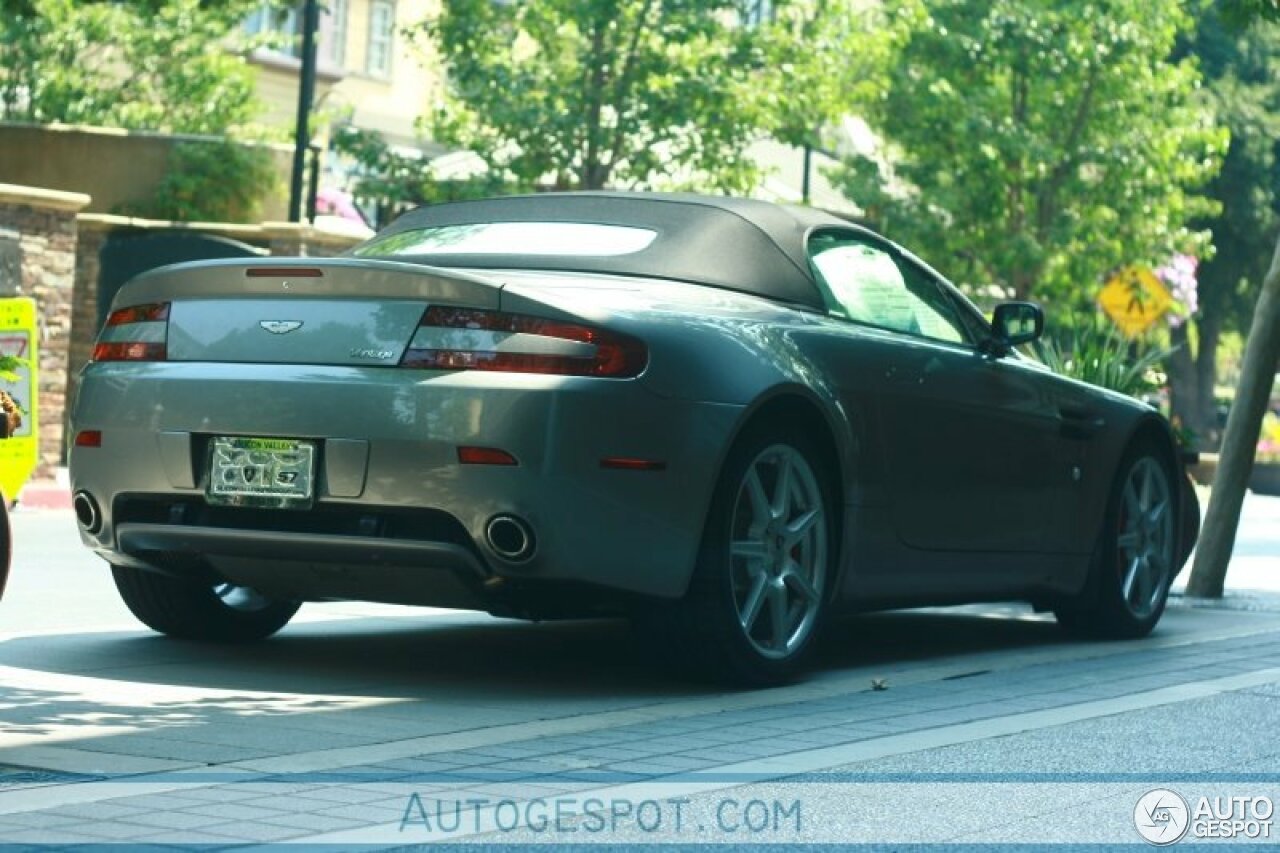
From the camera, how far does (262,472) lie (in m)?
7.33

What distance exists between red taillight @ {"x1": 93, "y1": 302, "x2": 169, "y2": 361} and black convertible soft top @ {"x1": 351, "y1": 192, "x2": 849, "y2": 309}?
908 mm

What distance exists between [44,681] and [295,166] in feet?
62.7

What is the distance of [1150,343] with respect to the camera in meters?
35.7

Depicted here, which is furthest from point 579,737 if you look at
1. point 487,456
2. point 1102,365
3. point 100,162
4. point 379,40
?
point 379,40

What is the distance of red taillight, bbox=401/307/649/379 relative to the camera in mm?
7109

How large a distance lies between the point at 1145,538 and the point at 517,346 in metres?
3.83

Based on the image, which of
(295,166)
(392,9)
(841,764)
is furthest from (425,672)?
(392,9)

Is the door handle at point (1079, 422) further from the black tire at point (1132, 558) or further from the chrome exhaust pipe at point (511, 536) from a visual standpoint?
the chrome exhaust pipe at point (511, 536)

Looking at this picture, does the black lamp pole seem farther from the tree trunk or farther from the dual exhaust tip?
the dual exhaust tip

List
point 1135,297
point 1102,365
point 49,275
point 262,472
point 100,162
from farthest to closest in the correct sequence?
point 1135,297 → point 100,162 → point 49,275 → point 1102,365 → point 262,472

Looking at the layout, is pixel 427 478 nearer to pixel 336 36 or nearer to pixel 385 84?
pixel 336 36

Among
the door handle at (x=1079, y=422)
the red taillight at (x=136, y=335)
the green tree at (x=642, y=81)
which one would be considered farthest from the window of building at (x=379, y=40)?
the red taillight at (x=136, y=335)

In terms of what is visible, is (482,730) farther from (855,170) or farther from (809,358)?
(855,170)

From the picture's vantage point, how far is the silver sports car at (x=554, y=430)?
7.12 metres
